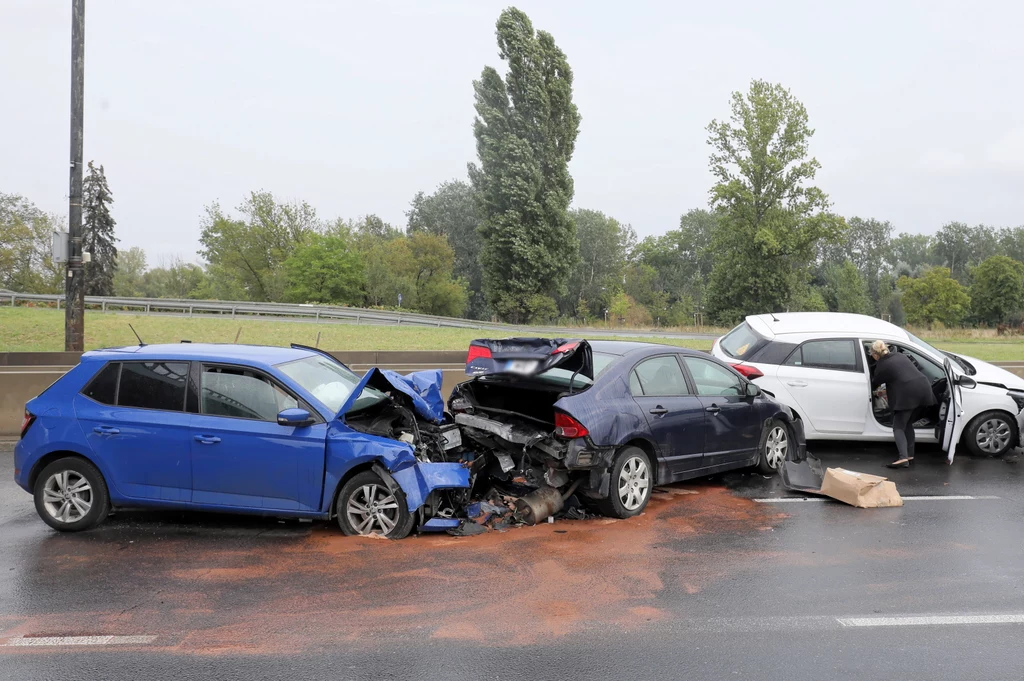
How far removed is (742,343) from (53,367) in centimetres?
1544

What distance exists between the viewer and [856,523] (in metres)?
6.89

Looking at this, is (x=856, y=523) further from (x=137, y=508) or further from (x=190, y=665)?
(x=137, y=508)

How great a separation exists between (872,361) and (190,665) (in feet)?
28.6

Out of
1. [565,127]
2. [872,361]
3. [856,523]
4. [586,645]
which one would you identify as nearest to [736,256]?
[565,127]

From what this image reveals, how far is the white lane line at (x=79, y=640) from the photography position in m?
4.29

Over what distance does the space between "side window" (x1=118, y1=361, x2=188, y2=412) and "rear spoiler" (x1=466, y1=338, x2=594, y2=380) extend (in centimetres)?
246

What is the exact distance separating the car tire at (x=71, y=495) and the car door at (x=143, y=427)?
198mm

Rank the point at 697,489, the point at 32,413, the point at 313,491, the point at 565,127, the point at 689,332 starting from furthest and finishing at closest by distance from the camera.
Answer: the point at 565,127, the point at 689,332, the point at 697,489, the point at 32,413, the point at 313,491

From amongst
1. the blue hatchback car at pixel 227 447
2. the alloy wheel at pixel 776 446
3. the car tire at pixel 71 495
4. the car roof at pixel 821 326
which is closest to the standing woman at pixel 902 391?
the car roof at pixel 821 326


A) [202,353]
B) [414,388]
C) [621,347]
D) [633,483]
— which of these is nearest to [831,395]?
[621,347]

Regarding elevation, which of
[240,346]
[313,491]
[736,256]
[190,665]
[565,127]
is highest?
[565,127]

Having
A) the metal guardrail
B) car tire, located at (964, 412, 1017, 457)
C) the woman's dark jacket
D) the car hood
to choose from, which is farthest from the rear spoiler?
the metal guardrail

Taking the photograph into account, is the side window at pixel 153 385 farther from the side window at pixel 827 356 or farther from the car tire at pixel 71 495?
the side window at pixel 827 356

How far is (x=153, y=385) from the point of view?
648 centimetres
